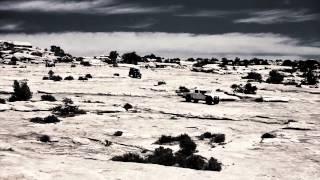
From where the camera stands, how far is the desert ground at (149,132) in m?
18.4

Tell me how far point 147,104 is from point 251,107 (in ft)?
30.4

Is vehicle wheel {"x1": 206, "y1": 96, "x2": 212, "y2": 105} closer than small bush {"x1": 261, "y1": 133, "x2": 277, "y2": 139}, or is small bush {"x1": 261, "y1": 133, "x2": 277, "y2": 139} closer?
small bush {"x1": 261, "y1": 133, "x2": 277, "y2": 139}

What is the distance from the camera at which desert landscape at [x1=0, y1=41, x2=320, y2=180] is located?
Result: 18.8 m

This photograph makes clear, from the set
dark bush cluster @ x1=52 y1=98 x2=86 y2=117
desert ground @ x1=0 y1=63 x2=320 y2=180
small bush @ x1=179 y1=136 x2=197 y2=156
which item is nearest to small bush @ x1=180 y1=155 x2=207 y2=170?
desert ground @ x1=0 y1=63 x2=320 y2=180

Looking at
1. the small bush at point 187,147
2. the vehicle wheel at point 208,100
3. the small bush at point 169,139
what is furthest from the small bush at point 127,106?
the small bush at point 187,147

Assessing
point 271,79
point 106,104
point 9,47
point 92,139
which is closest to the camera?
point 92,139

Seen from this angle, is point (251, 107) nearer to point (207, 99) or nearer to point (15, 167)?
point (207, 99)

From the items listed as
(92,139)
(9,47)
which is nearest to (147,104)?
(92,139)

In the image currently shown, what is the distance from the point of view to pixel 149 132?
28078mm

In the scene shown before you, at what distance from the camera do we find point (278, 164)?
830 inches

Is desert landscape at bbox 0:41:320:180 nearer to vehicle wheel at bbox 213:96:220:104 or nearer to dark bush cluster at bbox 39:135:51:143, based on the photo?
dark bush cluster at bbox 39:135:51:143

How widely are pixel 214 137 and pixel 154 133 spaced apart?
3623mm

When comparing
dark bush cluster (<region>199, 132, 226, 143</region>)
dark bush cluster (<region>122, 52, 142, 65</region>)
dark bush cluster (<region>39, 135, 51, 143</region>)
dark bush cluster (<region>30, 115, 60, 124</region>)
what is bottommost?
dark bush cluster (<region>199, 132, 226, 143</region>)

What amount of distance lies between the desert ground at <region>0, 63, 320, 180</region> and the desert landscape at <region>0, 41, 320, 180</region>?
52mm
